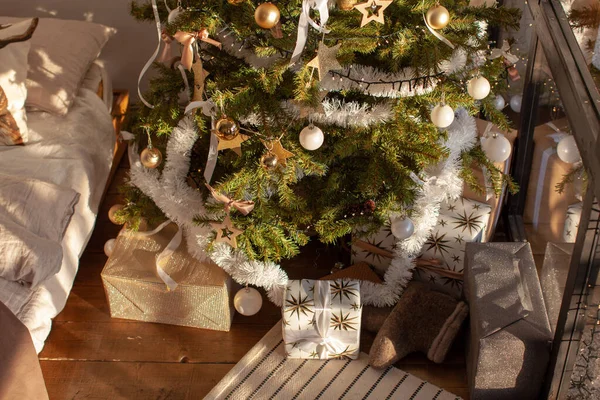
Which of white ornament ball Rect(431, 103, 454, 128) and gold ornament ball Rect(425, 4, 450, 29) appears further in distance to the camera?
white ornament ball Rect(431, 103, 454, 128)

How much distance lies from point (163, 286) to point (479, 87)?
0.90m

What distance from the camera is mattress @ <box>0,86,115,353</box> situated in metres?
1.73

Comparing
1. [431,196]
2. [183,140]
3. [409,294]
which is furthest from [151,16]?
[409,294]

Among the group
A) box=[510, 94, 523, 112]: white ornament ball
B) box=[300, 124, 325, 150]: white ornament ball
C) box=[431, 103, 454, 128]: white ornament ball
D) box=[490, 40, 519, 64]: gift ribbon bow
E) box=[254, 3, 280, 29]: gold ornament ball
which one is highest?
box=[490, 40, 519, 64]: gift ribbon bow

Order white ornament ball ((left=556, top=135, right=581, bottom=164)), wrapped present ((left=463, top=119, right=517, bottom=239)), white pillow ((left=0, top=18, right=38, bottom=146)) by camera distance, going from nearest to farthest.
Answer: white ornament ball ((left=556, top=135, right=581, bottom=164)) < wrapped present ((left=463, top=119, right=517, bottom=239)) < white pillow ((left=0, top=18, right=38, bottom=146))

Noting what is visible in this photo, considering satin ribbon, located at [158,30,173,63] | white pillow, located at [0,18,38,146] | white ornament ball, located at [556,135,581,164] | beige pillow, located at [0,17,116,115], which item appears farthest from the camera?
beige pillow, located at [0,17,116,115]

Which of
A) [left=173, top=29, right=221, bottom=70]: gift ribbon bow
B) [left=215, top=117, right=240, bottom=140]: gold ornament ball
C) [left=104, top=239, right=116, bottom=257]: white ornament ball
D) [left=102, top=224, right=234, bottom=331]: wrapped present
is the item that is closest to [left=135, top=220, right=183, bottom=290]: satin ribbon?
[left=102, top=224, right=234, bottom=331]: wrapped present

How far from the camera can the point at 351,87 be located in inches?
60.7

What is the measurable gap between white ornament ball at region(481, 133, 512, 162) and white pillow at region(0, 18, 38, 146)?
1.24m

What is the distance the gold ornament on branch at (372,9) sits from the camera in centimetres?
132

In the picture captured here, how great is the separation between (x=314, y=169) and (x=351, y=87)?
20cm

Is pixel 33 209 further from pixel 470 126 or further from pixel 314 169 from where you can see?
pixel 470 126

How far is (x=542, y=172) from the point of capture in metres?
1.79

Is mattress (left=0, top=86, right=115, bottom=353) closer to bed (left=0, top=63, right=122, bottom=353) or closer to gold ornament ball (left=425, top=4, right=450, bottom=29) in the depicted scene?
bed (left=0, top=63, right=122, bottom=353)
